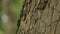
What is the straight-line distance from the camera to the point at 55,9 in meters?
1.00

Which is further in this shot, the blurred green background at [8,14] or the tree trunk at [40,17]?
the blurred green background at [8,14]

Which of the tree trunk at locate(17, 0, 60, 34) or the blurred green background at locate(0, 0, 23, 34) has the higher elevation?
the tree trunk at locate(17, 0, 60, 34)

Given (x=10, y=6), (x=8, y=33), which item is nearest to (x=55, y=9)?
(x=8, y=33)

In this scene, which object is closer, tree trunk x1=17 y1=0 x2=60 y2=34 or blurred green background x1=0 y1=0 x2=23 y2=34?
tree trunk x1=17 y1=0 x2=60 y2=34

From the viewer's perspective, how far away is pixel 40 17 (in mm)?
1055

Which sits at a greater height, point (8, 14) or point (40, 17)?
point (40, 17)

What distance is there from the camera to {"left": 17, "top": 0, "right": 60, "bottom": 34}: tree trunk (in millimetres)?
1007

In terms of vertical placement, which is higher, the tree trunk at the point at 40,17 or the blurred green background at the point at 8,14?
the tree trunk at the point at 40,17

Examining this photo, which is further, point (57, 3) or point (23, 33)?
point (23, 33)

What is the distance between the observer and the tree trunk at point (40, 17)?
1.01 metres

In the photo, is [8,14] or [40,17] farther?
[8,14]

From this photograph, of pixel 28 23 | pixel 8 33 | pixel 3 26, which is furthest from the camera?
pixel 3 26

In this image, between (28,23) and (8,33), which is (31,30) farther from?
(8,33)

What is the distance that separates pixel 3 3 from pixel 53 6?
5.26m
